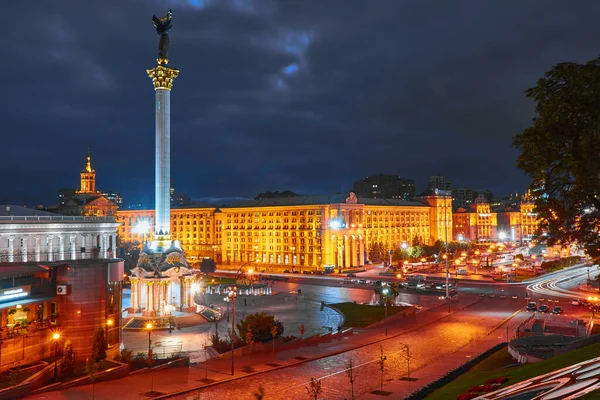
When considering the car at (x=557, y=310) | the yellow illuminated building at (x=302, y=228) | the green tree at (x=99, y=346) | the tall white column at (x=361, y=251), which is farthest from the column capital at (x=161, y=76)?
the tall white column at (x=361, y=251)

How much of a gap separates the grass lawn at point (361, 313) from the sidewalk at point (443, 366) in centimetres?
1395

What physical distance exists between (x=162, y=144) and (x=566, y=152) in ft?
185

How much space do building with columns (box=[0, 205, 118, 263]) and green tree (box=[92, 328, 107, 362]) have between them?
21.7 metres

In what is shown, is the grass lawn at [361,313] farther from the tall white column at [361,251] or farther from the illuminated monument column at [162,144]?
the tall white column at [361,251]

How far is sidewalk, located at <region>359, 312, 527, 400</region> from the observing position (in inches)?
1347

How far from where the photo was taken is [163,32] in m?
75.9

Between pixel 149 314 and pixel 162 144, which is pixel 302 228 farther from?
pixel 149 314

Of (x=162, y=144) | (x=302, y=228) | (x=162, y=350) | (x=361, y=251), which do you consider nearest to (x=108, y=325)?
(x=162, y=350)

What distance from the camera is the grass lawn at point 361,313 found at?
61.9 m

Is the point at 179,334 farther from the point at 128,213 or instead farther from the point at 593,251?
the point at 128,213

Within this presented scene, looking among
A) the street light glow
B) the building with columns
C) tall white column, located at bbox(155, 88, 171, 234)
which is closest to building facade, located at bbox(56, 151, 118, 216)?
the street light glow

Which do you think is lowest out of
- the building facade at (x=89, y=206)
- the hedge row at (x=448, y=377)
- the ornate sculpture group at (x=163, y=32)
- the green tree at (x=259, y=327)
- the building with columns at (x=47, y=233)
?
the hedge row at (x=448, y=377)

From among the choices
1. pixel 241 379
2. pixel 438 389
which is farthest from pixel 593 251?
→ pixel 241 379

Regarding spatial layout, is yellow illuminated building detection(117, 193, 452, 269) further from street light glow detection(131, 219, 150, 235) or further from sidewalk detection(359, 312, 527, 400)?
sidewalk detection(359, 312, 527, 400)
